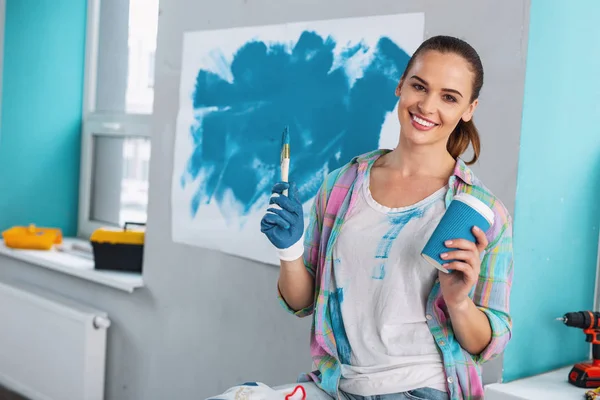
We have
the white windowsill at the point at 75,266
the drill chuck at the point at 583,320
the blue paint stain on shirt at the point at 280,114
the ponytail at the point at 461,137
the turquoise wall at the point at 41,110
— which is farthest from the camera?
the turquoise wall at the point at 41,110

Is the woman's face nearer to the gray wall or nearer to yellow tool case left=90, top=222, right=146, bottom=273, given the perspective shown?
the gray wall

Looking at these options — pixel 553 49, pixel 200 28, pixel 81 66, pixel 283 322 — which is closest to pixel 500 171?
pixel 553 49

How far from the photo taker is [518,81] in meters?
1.56

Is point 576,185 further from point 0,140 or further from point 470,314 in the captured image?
point 0,140

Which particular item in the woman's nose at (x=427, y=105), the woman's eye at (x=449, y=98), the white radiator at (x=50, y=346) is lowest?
the white radiator at (x=50, y=346)

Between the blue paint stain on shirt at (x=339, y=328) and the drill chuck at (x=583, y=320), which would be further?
the drill chuck at (x=583, y=320)

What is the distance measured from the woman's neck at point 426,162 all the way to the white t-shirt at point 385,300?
2.0 inches

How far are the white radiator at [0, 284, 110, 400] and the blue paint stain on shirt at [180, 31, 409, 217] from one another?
2.43ft

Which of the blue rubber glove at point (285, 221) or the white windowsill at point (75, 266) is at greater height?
the blue rubber glove at point (285, 221)

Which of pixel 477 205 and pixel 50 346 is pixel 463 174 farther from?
pixel 50 346

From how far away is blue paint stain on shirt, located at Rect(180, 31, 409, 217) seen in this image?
1.88 meters

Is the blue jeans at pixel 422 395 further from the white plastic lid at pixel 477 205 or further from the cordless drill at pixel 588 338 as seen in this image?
the cordless drill at pixel 588 338

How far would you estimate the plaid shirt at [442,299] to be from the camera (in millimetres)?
1223

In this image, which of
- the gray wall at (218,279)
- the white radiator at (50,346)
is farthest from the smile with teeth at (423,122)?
the white radiator at (50,346)
